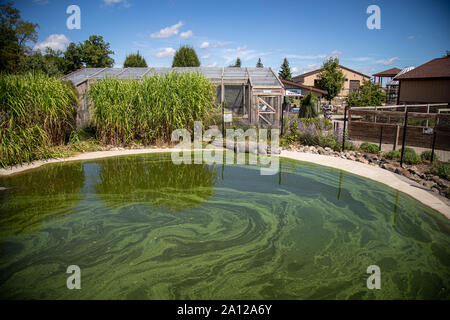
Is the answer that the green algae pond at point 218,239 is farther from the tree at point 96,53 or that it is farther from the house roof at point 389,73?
the house roof at point 389,73

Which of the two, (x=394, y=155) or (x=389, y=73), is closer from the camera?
(x=394, y=155)

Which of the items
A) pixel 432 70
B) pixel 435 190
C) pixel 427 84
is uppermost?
pixel 432 70

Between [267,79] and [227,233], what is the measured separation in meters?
11.2

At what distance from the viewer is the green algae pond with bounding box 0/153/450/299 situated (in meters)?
3.35

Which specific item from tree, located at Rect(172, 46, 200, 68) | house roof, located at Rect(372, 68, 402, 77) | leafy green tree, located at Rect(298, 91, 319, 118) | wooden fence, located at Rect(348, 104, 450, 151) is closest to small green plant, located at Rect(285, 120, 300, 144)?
wooden fence, located at Rect(348, 104, 450, 151)

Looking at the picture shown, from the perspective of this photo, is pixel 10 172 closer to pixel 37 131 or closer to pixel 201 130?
pixel 37 131

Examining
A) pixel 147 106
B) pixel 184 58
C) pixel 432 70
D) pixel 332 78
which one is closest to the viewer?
pixel 147 106

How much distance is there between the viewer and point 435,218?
4879 mm

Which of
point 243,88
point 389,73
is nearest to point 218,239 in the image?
point 243,88

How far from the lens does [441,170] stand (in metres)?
6.78

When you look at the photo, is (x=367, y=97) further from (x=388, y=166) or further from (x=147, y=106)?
(x=147, y=106)

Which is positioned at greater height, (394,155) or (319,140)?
(319,140)

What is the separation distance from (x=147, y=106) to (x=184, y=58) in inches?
493
